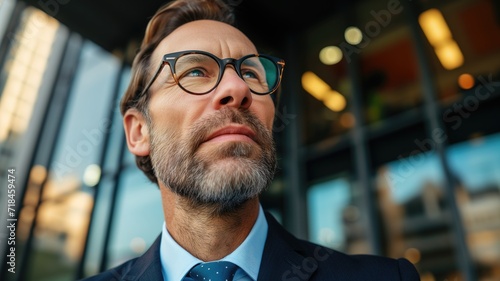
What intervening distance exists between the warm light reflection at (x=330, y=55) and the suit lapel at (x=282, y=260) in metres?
4.60

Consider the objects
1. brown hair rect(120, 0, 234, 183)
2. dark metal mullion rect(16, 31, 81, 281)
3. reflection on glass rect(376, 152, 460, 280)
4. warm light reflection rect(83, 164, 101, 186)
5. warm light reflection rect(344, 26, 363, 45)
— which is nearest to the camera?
brown hair rect(120, 0, 234, 183)

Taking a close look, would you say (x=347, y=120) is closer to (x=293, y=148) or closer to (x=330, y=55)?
(x=293, y=148)

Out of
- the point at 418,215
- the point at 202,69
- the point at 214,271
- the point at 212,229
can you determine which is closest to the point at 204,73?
Result: the point at 202,69

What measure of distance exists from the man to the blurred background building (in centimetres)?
263

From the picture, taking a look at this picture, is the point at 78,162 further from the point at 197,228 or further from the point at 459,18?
the point at 459,18

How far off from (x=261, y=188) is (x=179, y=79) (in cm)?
50

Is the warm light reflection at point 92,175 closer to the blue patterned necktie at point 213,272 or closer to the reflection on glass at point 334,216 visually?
the reflection on glass at point 334,216

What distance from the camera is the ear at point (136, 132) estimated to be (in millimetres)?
1570

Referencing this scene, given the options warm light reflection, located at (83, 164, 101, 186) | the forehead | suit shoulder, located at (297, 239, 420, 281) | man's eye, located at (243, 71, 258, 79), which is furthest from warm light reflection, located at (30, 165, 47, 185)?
suit shoulder, located at (297, 239, 420, 281)

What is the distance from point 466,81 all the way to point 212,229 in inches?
159

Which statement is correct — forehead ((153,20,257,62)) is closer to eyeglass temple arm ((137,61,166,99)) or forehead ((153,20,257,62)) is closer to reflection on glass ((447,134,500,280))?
eyeglass temple arm ((137,61,166,99))

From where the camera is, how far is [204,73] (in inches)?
54.1

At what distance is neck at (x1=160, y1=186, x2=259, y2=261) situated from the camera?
1.28 meters

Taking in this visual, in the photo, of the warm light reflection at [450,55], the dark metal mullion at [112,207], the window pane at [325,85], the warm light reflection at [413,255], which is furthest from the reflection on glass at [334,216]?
the dark metal mullion at [112,207]
